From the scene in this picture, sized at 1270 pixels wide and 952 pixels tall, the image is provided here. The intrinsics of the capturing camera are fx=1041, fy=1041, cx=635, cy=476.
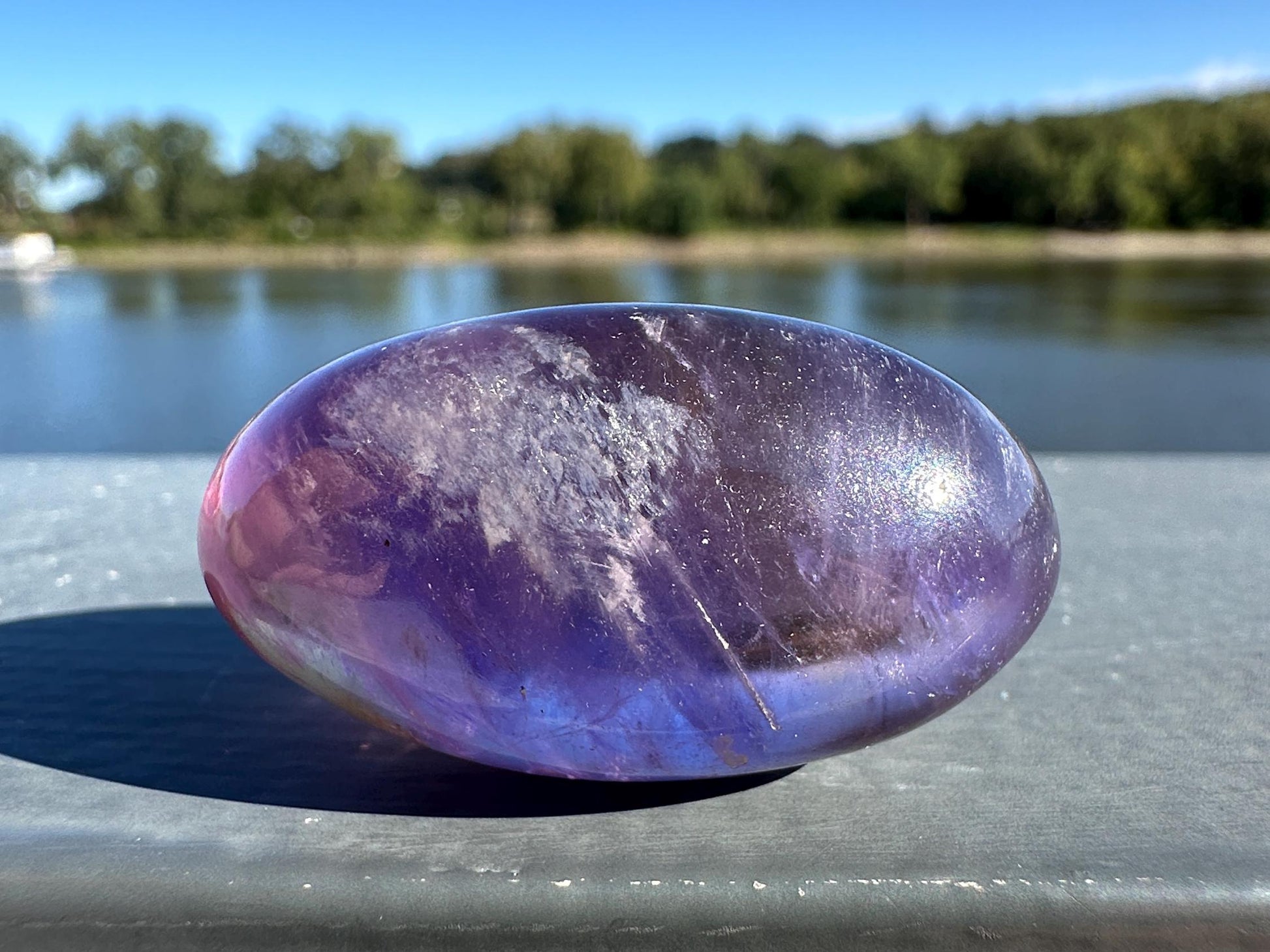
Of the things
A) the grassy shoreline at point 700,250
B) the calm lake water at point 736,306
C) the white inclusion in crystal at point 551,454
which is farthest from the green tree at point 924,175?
the white inclusion in crystal at point 551,454

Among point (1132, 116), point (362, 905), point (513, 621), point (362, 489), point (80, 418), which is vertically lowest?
point (80, 418)

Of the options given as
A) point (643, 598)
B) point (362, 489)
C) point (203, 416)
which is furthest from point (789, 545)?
point (203, 416)

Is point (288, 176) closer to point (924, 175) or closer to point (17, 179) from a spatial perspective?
point (17, 179)

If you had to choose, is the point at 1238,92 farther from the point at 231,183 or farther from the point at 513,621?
the point at 513,621

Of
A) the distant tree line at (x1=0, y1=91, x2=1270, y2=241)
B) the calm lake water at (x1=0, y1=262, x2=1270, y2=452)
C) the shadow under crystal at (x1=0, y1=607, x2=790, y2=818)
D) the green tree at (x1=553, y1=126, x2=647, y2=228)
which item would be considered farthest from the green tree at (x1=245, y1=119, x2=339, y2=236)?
the shadow under crystal at (x1=0, y1=607, x2=790, y2=818)

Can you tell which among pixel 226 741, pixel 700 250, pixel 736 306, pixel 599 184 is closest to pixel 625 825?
pixel 226 741

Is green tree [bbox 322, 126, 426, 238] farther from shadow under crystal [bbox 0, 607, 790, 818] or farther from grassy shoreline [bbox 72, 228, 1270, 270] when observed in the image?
shadow under crystal [bbox 0, 607, 790, 818]

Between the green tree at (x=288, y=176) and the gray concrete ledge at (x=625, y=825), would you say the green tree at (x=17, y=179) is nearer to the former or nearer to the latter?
the green tree at (x=288, y=176)
